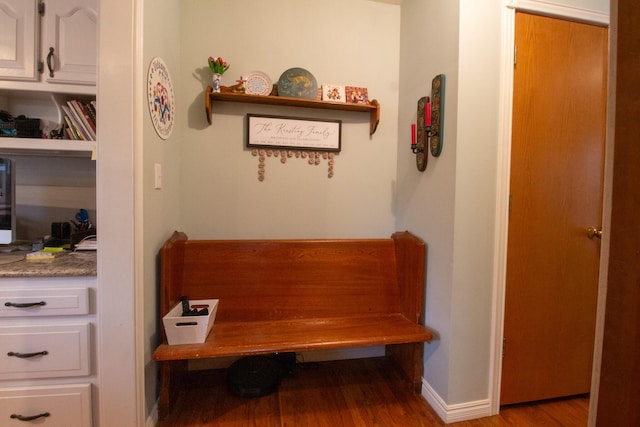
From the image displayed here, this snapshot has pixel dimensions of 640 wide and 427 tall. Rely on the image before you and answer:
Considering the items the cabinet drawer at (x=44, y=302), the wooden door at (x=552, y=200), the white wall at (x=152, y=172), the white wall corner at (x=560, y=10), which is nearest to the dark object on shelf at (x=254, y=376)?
the white wall at (x=152, y=172)

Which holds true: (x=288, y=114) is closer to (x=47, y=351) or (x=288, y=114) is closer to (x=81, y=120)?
(x=81, y=120)

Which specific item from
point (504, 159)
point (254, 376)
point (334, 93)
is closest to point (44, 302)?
point (254, 376)

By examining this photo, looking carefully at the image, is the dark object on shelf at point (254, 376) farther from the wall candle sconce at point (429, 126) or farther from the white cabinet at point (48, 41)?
the white cabinet at point (48, 41)

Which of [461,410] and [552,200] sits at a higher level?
[552,200]

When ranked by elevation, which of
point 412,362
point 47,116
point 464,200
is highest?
point 47,116

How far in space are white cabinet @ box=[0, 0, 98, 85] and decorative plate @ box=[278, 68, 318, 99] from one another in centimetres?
99

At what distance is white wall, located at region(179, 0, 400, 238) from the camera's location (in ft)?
A: 5.74

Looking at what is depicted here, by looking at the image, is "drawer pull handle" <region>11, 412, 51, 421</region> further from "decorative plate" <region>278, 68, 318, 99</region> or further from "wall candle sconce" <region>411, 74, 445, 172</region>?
"wall candle sconce" <region>411, 74, 445, 172</region>

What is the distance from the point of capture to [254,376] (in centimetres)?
163

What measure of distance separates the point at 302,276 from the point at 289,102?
110cm

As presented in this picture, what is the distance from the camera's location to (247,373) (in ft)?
5.41

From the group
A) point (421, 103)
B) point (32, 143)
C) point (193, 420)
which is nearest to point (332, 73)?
point (421, 103)

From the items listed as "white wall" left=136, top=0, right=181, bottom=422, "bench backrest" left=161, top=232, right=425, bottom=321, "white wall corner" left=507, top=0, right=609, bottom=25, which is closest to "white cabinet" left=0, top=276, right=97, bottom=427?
"white wall" left=136, top=0, right=181, bottom=422

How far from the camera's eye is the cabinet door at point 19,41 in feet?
4.54
